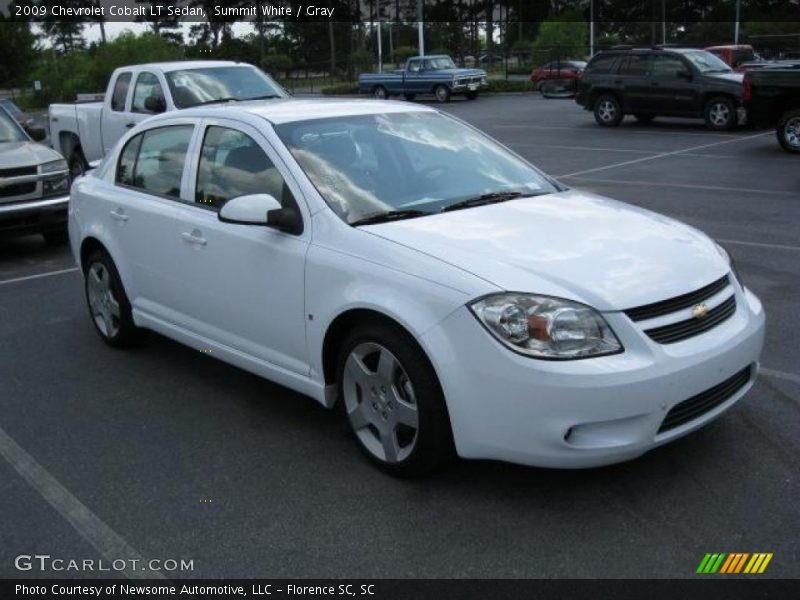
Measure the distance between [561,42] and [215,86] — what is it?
41074 mm

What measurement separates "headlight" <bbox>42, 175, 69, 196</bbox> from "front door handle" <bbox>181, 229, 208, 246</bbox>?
5.44m

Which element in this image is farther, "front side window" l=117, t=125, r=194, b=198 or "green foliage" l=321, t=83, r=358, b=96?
"green foliage" l=321, t=83, r=358, b=96

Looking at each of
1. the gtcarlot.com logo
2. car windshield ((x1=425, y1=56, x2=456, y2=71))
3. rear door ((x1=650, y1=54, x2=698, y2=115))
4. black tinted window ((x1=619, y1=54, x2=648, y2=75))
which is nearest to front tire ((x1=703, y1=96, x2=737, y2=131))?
rear door ((x1=650, y1=54, x2=698, y2=115))

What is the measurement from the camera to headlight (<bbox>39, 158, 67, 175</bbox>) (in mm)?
9883

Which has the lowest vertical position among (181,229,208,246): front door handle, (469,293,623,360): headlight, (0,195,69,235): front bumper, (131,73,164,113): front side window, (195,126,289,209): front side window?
(0,195,69,235): front bumper

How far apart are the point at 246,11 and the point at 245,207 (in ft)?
252

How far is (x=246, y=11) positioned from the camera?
76562mm

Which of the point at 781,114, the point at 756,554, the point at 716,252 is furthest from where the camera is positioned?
the point at 781,114

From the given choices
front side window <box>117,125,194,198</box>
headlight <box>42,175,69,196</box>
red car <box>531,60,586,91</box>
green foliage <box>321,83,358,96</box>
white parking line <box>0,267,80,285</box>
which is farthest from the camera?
green foliage <box>321,83,358,96</box>

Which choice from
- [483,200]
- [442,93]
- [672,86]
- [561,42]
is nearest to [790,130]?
[672,86]

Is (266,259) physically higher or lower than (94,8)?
lower

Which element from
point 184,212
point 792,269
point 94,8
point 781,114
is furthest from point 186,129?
point 94,8

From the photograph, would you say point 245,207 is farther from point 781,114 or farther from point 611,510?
point 781,114

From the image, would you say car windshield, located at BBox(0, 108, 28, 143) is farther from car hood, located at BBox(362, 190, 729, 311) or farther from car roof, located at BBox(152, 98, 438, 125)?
car hood, located at BBox(362, 190, 729, 311)
